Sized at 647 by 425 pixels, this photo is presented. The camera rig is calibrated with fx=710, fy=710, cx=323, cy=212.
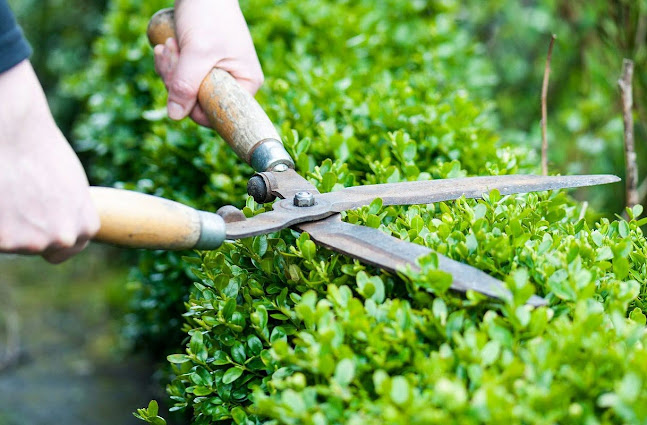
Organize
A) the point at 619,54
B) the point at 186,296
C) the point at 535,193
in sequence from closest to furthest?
1. the point at 535,193
2. the point at 186,296
3. the point at 619,54

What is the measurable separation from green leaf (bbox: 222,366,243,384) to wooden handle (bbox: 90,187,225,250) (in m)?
0.29

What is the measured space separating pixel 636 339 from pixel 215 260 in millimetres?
1053

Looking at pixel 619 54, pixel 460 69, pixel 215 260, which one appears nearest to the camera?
pixel 215 260

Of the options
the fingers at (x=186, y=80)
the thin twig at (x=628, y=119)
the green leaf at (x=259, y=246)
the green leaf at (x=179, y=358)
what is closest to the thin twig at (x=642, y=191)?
the thin twig at (x=628, y=119)

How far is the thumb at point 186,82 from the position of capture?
8.21 feet

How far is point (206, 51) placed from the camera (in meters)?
2.51

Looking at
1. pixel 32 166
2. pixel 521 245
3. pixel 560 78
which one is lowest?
pixel 560 78

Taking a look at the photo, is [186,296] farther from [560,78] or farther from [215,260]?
[560,78]

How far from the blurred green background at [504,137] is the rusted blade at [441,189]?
1.64 m

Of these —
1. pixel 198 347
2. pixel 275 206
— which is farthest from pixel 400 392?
pixel 275 206

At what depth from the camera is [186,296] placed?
2.94 meters

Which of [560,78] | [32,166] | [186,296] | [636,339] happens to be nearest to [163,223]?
[32,166]

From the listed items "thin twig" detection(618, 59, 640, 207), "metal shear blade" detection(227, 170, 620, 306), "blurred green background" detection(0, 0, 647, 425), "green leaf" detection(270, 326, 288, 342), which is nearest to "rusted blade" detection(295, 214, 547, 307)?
"metal shear blade" detection(227, 170, 620, 306)

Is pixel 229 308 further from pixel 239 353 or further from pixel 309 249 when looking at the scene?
pixel 309 249
